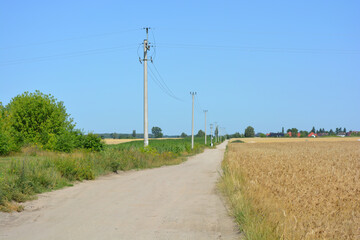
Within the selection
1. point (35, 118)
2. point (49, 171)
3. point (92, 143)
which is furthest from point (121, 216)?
point (35, 118)

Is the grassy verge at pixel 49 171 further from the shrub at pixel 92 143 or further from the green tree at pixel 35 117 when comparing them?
the green tree at pixel 35 117

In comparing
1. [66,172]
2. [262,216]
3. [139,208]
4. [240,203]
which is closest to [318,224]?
[262,216]

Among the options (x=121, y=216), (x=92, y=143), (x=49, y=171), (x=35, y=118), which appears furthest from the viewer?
(x=35, y=118)

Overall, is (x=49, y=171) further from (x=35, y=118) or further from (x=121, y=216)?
(x=35, y=118)

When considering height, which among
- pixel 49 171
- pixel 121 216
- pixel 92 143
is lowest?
pixel 121 216

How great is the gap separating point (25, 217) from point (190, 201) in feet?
15.9

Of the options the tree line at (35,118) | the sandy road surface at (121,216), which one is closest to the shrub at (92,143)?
the tree line at (35,118)

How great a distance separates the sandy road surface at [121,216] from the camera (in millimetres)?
7719

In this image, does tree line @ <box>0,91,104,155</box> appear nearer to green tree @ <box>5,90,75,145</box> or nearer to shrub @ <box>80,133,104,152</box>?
green tree @ <box>5,90,75,145</box>

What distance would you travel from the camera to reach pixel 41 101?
49094mm

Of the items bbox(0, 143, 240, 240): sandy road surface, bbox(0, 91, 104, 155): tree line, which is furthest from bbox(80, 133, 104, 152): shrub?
bbox(0, 143, 240, 240): sandy road surface

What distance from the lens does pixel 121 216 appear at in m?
9.30

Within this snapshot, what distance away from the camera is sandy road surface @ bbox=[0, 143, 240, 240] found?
25.3 ft

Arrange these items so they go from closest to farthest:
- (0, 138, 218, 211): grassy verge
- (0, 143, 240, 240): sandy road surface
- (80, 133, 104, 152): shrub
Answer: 1. (0, 143, 240, 240): sandy road surface
2. (0, 138, 218, 211): grassy verge
3. (80, 133, 104, 152): shrub
